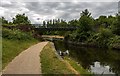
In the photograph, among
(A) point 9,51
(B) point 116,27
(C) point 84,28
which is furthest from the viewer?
(C) point 84,28

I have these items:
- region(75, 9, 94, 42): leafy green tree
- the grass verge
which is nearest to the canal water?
the grass verge

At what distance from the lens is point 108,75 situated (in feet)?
74.6

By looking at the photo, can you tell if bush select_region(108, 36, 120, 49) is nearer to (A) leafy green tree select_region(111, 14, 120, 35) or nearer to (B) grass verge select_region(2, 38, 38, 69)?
(A) leafy green tree select_region(111, 14, 120, 35)

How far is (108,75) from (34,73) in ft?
31.9

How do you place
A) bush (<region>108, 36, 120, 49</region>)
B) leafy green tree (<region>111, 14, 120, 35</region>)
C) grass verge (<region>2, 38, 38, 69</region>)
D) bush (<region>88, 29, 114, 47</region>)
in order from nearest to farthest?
1. grass verge (<region>2, 38, 38, 69</region>)
2. bush (<region>108, 36, 120, 49</region>)
3. bush (<region>88, 29, 114, 47</region>)
4. leafy green tree (<region>111, 14, 120, 35</region>)

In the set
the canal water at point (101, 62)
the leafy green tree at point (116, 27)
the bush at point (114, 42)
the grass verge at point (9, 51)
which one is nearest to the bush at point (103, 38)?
the bush at point (114, 42)

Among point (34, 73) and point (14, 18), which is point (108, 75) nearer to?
point (34, 73)

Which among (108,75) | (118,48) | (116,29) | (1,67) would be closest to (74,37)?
(116,29)

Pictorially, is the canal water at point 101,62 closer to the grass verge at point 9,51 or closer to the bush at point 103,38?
the grass verge at point 9,51

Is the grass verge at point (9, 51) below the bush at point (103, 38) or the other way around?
the other way around

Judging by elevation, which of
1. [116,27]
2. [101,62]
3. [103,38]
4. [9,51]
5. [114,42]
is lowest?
[114,42]

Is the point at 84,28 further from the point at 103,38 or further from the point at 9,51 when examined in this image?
the point at 9,51

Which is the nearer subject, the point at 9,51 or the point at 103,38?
the point at 9,51

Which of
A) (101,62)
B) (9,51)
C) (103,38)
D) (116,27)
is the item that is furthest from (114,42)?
(9,51)
